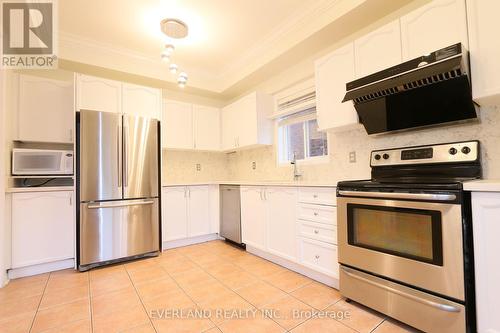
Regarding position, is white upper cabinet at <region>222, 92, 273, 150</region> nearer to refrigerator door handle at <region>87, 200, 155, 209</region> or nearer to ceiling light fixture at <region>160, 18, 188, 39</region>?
ceiling light fixture at <region>160, 18, 188, 39</region>

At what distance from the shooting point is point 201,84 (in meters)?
4.05

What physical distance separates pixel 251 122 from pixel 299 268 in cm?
209

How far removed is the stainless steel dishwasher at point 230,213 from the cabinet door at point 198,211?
0.23 metres

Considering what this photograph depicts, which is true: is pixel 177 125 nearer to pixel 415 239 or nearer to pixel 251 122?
pixel 251 122

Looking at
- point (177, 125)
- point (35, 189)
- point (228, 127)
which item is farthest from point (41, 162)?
point (228, 127)

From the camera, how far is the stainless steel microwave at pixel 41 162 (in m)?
2.62

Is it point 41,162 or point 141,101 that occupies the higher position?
point 141,101

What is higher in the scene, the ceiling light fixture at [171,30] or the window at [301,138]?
the ceiling light fixture at [171,30]

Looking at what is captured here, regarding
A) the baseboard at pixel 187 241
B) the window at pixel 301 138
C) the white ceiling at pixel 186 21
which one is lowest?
the baseboard at pixel 187 241

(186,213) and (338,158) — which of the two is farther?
(186,213)

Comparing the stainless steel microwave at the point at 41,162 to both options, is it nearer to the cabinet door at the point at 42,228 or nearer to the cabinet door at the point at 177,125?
the cabinet door at the point at 42,228

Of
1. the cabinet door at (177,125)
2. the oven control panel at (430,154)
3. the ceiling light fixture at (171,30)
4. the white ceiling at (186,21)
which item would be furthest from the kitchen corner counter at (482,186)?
the cabinet door at (177,125)

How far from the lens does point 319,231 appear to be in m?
2.23

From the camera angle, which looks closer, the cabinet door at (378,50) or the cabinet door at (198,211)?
the cabinet door at (378,50)
